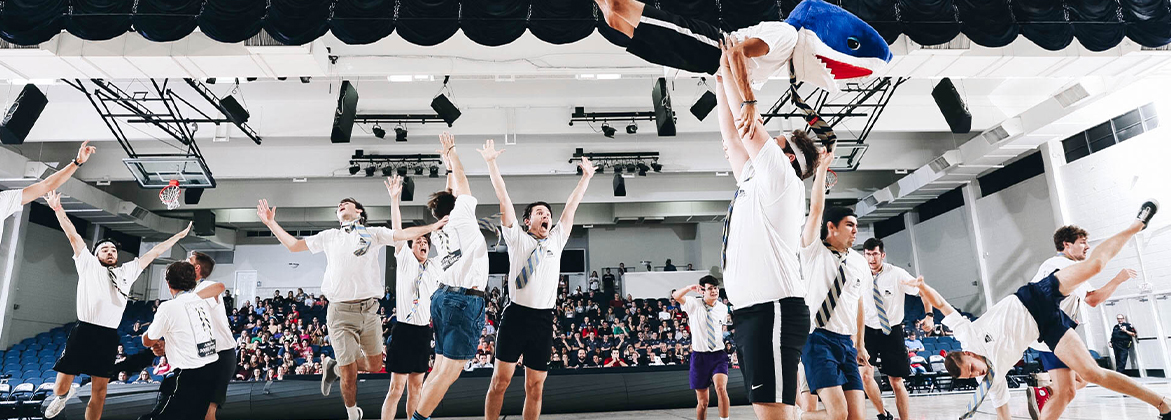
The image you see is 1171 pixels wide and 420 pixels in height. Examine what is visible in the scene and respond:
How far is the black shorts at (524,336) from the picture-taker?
423 cm

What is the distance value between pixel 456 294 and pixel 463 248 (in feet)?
1.08

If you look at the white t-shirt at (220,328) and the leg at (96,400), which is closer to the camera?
the white t-shirt at (220,328)

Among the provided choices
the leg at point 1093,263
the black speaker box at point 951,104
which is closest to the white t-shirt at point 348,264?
the leg at point 1093,263

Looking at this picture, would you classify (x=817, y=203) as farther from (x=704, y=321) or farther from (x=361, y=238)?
(x=704, y=321)

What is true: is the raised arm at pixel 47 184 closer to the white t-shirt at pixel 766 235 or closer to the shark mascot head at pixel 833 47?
the white t-shirt at pixel 766 235

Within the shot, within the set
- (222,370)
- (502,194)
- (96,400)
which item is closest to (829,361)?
(502,194)

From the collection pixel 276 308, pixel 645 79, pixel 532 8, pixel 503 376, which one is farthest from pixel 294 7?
pixel 276 308

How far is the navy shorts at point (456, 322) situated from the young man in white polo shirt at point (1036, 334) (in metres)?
3.56

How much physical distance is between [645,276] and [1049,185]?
12528mm

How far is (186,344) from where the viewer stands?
13.4ft

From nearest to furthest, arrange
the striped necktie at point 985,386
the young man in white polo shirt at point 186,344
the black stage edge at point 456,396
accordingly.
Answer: the young man in white polo shirt at point 186,344 → the striped necktie at point 985,386 → the black stage edge at point 456,396

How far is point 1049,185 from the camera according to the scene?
15.6 meters

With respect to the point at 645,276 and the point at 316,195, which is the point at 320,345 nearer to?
the point at 316,195

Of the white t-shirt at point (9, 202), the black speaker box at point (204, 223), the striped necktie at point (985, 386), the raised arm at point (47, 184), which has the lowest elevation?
the striped necktie at point (985, 386)
